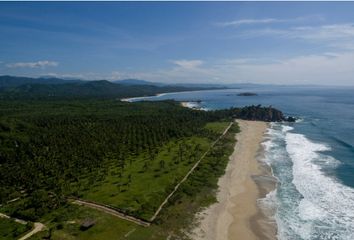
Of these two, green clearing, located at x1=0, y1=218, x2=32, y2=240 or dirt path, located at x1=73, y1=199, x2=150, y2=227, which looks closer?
green clearing, located at x1=0, y1=218, x2=32, y2=240

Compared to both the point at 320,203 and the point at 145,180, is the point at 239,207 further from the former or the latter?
the point at 145,180

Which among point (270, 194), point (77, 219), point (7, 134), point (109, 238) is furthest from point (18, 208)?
point (7, 134)

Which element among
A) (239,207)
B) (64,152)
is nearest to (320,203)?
(239,207)

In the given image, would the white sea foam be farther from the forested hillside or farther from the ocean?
the forested hillside

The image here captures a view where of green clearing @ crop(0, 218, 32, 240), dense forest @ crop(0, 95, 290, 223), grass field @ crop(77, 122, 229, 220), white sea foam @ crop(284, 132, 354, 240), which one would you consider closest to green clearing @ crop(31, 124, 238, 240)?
grass field @ crop(77, 122, 229, 220)

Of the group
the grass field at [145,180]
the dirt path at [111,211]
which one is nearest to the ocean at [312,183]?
the grass field at [145,180]
